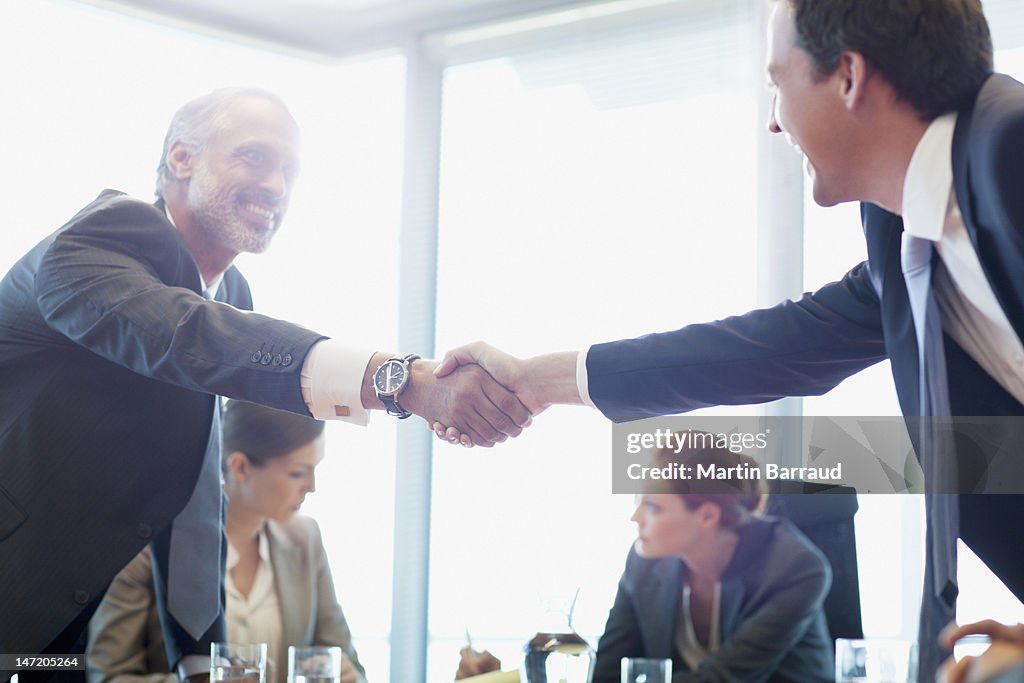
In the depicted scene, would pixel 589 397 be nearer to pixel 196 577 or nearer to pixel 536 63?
pixel 196 577

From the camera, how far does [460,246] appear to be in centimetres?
368

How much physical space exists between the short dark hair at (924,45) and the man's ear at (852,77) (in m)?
0.01

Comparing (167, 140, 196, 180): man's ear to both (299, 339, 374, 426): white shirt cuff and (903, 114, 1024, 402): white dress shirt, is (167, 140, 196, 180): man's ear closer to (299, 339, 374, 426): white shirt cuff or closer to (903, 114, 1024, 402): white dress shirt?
(299, 339, 374, 426): white shirt cuff

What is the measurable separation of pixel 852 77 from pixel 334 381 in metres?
0.97

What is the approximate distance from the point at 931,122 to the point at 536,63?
216 centimetres

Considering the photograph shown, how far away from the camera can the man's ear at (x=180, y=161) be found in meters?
2.37

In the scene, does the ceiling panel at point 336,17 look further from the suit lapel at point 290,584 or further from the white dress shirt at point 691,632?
the white dress shirt at point 691,632

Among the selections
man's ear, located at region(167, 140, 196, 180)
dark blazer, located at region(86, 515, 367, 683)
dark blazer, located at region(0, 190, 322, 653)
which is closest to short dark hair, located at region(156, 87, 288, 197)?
man's ear, located at region(167, 140, 196, 180)

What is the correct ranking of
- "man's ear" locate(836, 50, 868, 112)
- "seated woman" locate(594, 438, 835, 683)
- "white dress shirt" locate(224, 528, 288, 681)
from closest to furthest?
1. "man's ear" locate(836, 50, 868, 112)
2. "seated woman" locate(594, 438, 835, 683)
3. "white dress shirt" locate(224, 528, 288, 681)

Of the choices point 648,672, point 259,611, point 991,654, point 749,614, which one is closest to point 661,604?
point 749,614

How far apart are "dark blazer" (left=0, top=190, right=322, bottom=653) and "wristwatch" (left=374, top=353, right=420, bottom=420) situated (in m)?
0.18

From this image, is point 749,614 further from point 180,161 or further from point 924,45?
point 180,161

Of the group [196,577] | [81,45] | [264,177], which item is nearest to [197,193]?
[264,177]

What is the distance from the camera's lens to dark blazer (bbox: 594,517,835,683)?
7.32 feet
